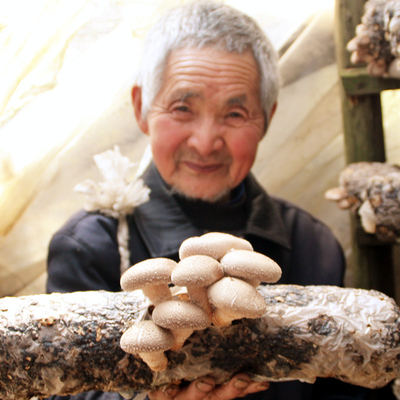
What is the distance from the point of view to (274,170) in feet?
5.99

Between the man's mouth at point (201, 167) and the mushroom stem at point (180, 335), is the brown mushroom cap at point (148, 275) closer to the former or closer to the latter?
the mushroom stem at point (180, 335)

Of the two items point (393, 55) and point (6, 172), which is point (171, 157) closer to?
point (6, 172)

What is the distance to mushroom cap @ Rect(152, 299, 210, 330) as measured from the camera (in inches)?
29.1

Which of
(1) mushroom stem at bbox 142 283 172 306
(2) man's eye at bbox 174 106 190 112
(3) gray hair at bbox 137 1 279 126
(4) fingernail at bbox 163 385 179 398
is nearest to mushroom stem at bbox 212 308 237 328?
(1) mushroom stem at bbox 142 283 172 306

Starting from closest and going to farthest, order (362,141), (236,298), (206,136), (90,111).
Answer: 1. (236,298)
2. (206,136)
3. (90,111)
4. (362,141)

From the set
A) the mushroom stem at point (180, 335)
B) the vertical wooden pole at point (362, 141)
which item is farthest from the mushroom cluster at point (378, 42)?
the mushroom stem at point (180, 335)

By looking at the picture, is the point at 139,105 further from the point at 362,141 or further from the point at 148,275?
the point at 362,141

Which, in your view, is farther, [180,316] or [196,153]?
[196,153]

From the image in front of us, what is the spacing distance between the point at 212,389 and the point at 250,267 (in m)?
0.42

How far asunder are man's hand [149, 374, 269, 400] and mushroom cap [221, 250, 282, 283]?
34 cm

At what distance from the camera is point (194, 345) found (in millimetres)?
908

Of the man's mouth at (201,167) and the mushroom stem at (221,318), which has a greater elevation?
the man's mouth at (201,167)

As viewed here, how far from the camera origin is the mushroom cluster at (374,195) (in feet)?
4.22

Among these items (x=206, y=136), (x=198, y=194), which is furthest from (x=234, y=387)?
(x=206, y=136)
